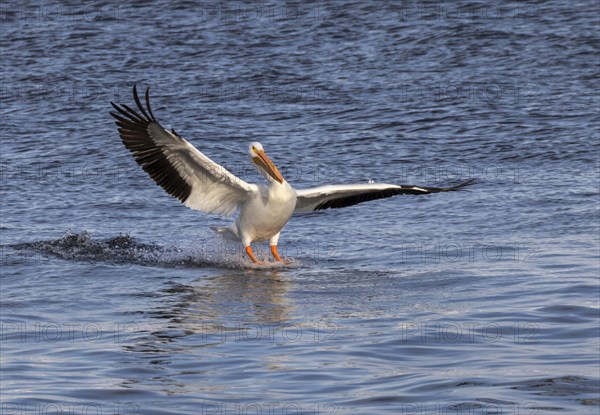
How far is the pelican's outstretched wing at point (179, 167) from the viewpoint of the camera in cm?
1057

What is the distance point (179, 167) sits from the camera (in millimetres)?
11156

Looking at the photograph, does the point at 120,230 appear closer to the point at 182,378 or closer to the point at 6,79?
the point at 182,378

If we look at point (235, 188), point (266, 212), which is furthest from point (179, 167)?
point (266, 212)

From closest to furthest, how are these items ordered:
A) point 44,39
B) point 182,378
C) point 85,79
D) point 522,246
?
point 182,378, point 522,246, point 85,79, point 44,39

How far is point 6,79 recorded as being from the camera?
19203 mm

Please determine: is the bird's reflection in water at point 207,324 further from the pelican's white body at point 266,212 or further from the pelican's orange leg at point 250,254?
the pelican's white body at point 266,212

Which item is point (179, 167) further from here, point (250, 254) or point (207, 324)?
point (207, 324)

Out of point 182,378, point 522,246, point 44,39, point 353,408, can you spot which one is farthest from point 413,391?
point 44,39

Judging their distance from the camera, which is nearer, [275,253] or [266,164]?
[266,164]

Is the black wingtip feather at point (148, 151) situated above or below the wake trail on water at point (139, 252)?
above

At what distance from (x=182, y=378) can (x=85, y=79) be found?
12.2 m

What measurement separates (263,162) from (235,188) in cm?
51

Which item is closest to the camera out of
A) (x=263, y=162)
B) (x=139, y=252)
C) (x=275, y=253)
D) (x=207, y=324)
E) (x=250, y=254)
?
(x=207, y=324)

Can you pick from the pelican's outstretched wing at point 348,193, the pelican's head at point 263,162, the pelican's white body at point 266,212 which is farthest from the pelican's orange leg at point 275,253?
the pelican's head at point 263,162
